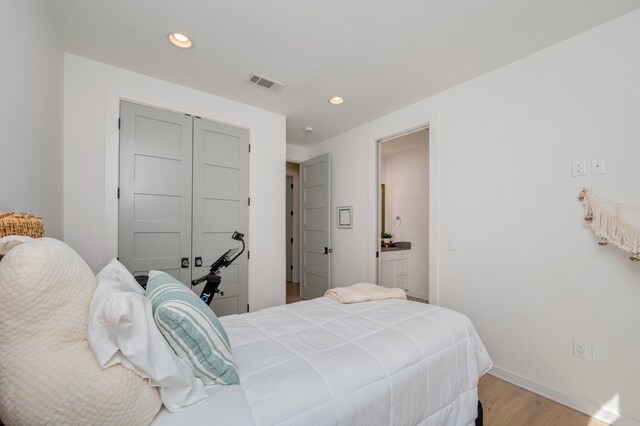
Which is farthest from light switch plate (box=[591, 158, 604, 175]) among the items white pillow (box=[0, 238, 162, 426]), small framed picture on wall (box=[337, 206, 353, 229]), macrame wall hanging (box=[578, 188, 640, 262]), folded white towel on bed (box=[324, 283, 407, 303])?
white pillow (box=[0, 238, 162, 426])

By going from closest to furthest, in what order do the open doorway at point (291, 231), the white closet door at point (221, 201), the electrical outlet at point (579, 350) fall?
the electrical outlet at point (579, 350) < the white closet door at point (221, 201) < the open doorway at point (291, 231)

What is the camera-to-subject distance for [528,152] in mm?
2271

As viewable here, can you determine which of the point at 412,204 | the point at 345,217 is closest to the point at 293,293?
the point at 345,217

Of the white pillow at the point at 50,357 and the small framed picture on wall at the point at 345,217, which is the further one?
the small framed picture on wall at the point at 345,217

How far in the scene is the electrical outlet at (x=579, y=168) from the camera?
1.99 metres

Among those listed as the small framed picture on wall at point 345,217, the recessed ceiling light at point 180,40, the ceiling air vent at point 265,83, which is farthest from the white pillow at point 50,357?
the small framed picture on wall at point 345,217

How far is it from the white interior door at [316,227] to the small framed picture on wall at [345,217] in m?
0.19

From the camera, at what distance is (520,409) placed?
199 centimetres

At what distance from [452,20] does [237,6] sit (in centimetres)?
147

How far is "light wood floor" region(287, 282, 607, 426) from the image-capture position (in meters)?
1.85

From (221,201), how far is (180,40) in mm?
1551

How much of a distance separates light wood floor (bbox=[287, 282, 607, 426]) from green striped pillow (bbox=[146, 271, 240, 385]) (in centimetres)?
187

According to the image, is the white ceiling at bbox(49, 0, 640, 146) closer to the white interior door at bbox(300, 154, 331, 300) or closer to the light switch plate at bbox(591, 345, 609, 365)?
the white interior door at bbox(300, 154, 331, 300)

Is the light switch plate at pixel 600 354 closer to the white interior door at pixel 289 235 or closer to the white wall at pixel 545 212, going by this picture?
the white wall at pixel 545 212
